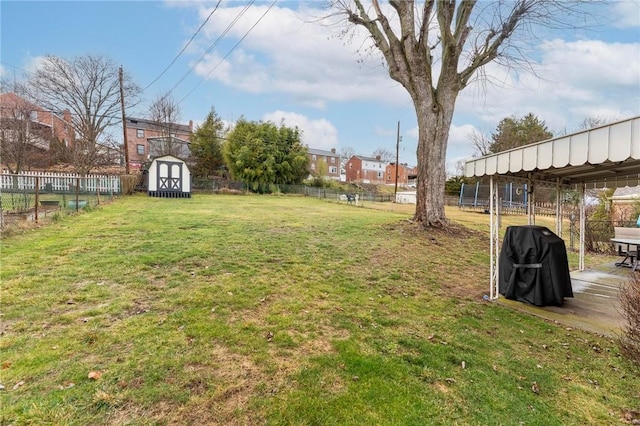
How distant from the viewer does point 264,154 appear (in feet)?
110

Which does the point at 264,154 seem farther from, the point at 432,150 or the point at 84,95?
the point at 432,150

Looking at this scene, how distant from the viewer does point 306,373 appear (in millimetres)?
2557

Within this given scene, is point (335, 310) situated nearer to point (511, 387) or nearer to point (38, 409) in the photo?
point (511, 387)

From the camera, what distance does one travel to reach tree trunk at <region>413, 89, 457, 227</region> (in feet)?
30.7

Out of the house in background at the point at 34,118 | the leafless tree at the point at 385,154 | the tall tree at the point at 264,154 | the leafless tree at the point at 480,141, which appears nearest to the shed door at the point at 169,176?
the house in background at the point at 34,118

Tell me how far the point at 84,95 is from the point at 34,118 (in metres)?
4.94

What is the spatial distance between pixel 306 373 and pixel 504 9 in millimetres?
10955

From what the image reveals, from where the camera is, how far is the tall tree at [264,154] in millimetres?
33281

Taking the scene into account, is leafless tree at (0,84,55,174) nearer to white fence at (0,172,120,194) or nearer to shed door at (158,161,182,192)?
white fence at (0,172,120,194)

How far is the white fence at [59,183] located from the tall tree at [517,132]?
112ft

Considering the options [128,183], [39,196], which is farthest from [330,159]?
[39,196]

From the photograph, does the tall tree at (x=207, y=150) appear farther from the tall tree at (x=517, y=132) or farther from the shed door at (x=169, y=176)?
the tall tree at (x=517, y=132)

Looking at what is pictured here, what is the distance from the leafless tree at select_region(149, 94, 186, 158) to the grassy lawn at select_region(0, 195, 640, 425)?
32.5 meters

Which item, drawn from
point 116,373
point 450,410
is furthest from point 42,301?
point 450,410
